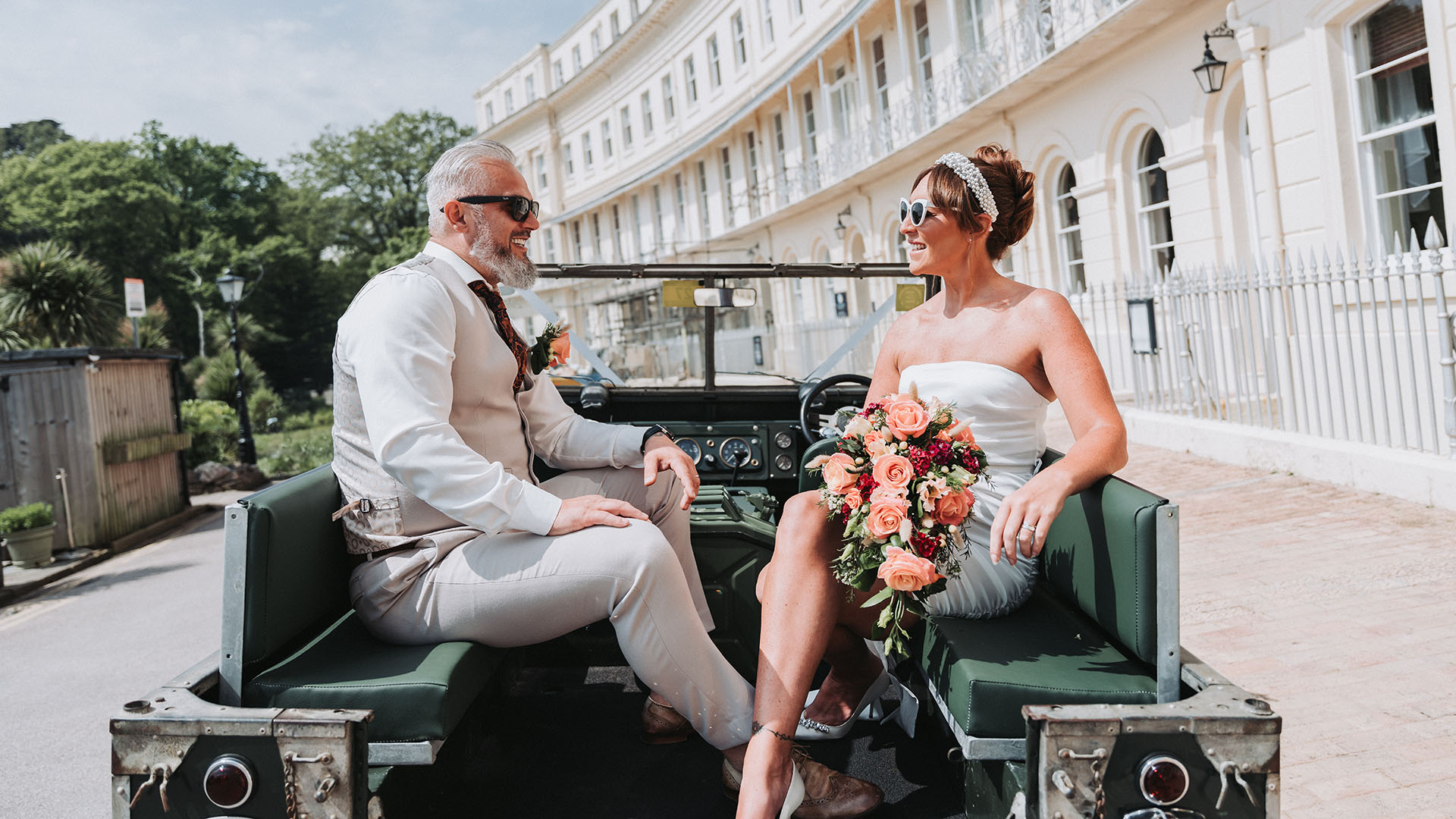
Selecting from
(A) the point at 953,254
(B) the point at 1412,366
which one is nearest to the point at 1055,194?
(B) the point at 1412,366

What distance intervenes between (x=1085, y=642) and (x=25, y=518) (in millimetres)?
11698

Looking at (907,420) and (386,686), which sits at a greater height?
(907,420)

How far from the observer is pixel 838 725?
3.08 meters

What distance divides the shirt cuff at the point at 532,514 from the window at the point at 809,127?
23.5 metres

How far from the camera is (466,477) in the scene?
2396 millimetres

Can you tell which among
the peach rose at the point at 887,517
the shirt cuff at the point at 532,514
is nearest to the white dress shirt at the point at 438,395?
the shirt cuff at the point at 532,514

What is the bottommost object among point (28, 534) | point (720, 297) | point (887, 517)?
point (28, 534)

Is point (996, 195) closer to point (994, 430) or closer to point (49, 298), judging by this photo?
point (994, 430)

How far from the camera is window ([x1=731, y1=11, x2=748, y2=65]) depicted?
29.1 meters

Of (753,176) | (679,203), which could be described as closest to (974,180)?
(753,176)

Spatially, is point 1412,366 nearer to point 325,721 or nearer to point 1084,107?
point 325,721

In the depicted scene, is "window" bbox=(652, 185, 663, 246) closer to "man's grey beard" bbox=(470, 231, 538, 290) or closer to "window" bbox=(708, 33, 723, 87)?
"window" bbox=(708, 33, 723, 87)

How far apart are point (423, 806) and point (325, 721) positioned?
62cm

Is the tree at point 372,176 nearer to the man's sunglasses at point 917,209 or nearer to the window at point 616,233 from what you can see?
the window at point 616,233
